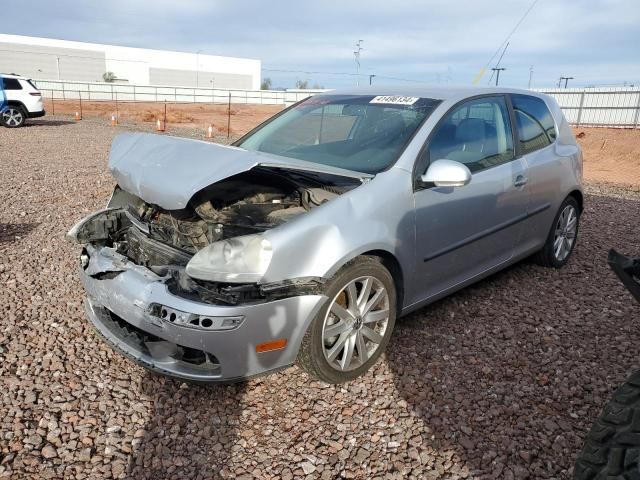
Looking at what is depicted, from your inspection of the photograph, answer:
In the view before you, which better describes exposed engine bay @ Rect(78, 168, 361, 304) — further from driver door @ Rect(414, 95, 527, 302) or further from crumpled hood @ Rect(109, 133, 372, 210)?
driver door @ Rect(414, 95, 527, 302)

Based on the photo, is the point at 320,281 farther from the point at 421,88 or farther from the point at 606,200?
the point at 606,200

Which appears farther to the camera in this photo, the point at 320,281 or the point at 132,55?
the point at 132,55

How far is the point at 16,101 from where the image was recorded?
1859 centimetres

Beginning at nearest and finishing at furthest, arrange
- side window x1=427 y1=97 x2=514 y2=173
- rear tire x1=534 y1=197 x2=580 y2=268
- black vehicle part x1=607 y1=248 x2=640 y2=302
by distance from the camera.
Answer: black vehicle part x1=607 y1=248 x2=640 y2=302 < side window x1=427 y1=97 x2=514 y2=173 < rear tire x1=534 y1=197 x2=580 y2=268

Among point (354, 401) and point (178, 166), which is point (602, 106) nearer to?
point (354, 401)

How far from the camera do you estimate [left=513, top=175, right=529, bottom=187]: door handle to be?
12.9 feet

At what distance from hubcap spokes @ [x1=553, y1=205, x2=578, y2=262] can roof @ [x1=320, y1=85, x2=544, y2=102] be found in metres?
1.30

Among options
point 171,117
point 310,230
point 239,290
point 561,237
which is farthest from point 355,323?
point 171,117

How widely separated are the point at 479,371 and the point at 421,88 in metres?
2.13

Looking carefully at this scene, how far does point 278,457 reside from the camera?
96.1 inches

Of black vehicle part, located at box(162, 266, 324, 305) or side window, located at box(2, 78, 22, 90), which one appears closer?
black vehicle part, located at box(162, 266, 324, 305)

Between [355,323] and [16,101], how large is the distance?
65.6 ft

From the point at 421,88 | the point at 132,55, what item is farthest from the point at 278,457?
the point at 132,55

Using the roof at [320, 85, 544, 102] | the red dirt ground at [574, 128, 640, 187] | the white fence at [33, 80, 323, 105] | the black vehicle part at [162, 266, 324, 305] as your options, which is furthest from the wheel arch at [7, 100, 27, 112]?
the white fence at [33, 80, 323, 105]
